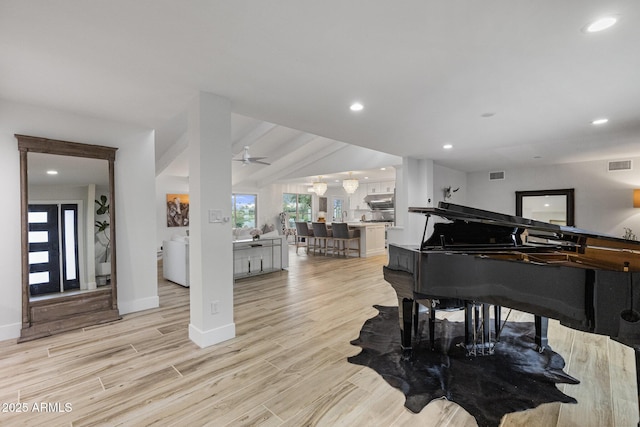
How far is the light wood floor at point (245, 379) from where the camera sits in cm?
179

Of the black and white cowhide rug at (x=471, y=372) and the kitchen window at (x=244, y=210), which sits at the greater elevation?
the kitchen window at (x=244, y=210)

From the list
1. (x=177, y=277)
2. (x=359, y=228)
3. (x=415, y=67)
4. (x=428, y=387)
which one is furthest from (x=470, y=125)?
(x=177, y=277)

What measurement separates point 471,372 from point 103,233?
4.15 meters

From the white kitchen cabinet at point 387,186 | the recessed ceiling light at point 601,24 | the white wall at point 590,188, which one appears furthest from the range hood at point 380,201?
the recessed ceiling light at point 601,24

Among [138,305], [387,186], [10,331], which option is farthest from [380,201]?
[10,331]

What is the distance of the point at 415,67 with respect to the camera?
2.25 m

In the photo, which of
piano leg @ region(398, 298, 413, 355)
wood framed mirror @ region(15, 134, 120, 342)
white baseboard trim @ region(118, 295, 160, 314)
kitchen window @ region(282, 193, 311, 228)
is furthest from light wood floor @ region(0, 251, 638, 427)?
kitchen window @ region(282, 193, 311, 228)

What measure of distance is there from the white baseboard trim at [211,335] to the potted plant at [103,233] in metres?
1.53

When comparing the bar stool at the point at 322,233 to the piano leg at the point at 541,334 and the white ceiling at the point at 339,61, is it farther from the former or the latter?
the piano leg at the point at 541,334

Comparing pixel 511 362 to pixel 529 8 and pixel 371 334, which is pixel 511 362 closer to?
pixel 371 334

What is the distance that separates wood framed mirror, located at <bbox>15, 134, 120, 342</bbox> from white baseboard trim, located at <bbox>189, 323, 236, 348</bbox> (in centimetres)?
134

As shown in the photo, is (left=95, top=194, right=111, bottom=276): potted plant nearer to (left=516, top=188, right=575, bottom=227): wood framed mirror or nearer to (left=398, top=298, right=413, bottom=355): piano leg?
(left=398, top=298, right=413, bottom=355): piano leg

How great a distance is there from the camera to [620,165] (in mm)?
5969

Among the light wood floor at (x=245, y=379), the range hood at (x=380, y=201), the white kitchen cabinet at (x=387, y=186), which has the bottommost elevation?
the light wood floor at (x=245, y=379)
